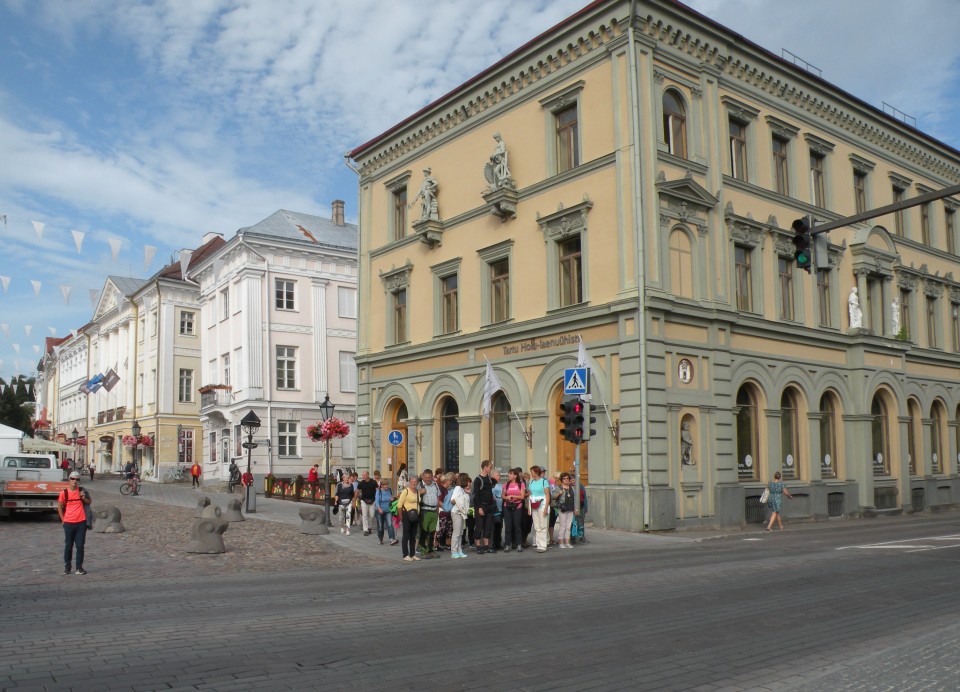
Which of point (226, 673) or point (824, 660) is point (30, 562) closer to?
point (226, 673)

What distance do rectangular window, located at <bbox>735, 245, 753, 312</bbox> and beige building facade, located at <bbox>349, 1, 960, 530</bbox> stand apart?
6 cm

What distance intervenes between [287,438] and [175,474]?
15562mm

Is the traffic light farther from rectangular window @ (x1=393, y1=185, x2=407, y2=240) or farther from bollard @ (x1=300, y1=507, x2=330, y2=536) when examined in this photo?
rectangular window @ (x1=393, y1=185, x2=407, y2=240)

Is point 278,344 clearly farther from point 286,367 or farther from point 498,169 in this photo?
point 498,169

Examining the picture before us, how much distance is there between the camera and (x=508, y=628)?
9602 mm

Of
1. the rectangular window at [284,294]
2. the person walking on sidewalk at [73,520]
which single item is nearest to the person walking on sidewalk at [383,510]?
the person walking on sidewalk at [73,520]

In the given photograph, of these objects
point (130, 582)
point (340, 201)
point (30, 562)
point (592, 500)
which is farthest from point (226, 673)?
point (340, 201)

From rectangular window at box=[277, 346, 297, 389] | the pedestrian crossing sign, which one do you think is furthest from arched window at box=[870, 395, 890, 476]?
rectangular window at box=[277, 346, 297, 389]

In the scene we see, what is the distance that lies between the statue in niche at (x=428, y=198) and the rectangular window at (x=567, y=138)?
19.1ft

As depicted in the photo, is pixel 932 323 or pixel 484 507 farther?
pixel 932 323

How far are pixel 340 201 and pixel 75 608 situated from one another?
47.3m

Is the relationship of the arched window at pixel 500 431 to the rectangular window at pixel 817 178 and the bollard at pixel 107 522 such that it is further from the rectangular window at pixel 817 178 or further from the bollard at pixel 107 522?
the rectangular window at pixel 817 178

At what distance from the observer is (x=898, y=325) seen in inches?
1272

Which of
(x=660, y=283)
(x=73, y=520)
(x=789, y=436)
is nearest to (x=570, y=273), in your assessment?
(x=660, y=283)
